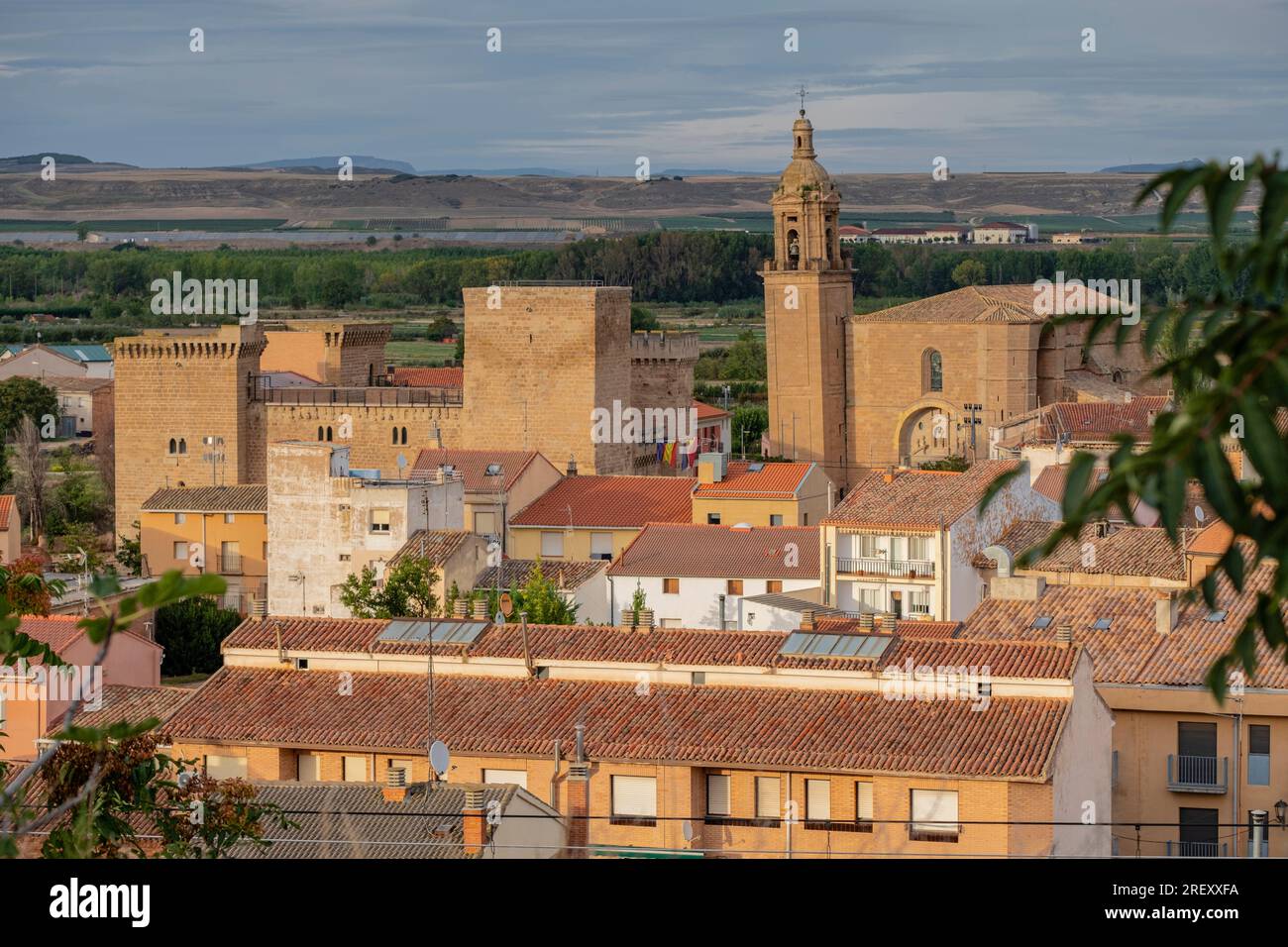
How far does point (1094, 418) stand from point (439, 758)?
1100 inches

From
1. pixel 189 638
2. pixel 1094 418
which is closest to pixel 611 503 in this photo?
pixel 189 638

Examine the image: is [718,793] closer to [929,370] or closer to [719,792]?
[719,792]

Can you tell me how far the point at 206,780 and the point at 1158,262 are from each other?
307ft

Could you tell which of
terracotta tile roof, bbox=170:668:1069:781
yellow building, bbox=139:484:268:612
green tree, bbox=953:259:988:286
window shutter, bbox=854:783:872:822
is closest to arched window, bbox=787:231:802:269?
yellow building, bbox=139:484:268:612

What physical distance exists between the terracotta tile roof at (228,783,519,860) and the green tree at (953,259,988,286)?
93.8 m

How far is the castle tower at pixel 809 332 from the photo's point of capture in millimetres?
49906

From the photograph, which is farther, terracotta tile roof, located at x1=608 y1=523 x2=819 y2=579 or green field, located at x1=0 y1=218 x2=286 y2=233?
green field, located at x1=0 y1=218 x2=286 y2=233

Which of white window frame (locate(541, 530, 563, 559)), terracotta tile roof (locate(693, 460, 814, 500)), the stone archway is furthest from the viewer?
the stone archway

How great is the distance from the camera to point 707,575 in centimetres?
2923

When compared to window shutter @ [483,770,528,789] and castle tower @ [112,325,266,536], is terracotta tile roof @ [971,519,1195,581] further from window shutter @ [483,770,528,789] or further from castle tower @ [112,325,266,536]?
castle tower @ [112,325,266,536]

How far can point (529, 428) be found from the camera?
4206cm

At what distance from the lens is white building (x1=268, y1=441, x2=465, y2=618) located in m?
30.8
